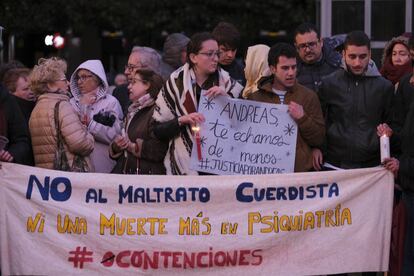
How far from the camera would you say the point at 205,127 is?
9.25 meters

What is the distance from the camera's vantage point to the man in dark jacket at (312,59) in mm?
10188

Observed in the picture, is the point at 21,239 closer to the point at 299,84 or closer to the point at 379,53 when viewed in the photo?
the point at 299,84

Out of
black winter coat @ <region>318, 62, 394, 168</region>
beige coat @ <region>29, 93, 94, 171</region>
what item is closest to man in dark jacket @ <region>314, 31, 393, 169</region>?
black winter coat @ <region>318, 62, 394, 168</region>

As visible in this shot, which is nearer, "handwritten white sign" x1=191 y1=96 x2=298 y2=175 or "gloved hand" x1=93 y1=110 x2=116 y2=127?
"handwritten white sign" x1=191 y1=96 x2=298 y2=175

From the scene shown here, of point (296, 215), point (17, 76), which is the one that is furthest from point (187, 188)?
point (17, 76)

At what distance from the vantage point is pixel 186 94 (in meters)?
9.29

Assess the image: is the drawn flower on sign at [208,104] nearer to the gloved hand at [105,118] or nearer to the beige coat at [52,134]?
the beige coat at [52,134]

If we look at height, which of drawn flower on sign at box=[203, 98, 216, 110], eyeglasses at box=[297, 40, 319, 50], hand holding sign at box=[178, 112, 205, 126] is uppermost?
eyeglasses at box=[297, 40, 319, 50]

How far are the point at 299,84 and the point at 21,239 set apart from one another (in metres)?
2.49

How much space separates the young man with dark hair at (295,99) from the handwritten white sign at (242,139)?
0.09m

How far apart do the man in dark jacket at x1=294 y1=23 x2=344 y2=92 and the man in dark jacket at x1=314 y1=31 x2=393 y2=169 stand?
0.70 m

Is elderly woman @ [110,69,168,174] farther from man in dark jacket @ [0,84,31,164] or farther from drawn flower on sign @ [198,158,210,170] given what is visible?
man in dark jacket @ [0,84,31,164]

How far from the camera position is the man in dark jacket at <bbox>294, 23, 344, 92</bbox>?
10188 mm

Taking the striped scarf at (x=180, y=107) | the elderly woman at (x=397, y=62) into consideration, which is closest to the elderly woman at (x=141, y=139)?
the striped scarf at (x=180, y=107)
